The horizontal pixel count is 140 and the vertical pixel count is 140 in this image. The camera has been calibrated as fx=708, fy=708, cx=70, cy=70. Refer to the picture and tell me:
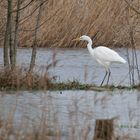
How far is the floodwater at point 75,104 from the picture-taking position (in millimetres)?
6767

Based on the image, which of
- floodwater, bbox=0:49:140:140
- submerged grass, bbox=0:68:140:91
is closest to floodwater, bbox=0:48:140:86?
floodwater, bbox=0:49:140:140

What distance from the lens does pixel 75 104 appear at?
6.16 m

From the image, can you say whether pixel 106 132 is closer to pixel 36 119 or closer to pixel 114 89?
pixel 36 119

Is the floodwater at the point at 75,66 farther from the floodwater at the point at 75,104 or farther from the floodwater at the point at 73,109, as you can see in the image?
the floodwater at the point at 73,109

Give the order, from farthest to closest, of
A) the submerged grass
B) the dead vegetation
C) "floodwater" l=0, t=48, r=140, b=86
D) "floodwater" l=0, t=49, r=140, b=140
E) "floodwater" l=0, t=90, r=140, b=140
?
the dead vegetation, "floodwater" l=0, t=48, r=140, b=86, the submerged grass, "floodwater" l=0, t=90, r=140, b=140, "floodwater" l=0, t=49, r=140, b=140

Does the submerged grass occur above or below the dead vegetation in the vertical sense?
below

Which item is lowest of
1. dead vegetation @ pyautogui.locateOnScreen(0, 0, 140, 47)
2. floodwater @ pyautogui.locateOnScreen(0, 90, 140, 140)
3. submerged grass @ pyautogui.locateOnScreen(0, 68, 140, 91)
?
floodwater @ pyautogui.locateOnScreen(0, 90, 140, 140)

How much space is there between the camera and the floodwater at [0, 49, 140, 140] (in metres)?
6.77

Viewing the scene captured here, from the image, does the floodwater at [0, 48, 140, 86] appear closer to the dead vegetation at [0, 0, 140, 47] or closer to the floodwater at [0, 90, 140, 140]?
the dead vegetation at [0, 0, 140, 47]

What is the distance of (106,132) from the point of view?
5.89 m

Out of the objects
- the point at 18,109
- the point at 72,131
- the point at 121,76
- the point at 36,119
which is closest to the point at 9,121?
the point at 72,131

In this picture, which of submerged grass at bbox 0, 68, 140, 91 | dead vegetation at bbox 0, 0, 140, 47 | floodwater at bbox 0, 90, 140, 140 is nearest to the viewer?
floodwater at bbox 0, 90, 140, 140

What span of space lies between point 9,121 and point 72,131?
0.58 meters

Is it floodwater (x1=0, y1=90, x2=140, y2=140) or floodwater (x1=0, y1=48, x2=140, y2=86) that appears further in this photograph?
floodwater (x1=0, y1=48, x2=140, y2=86)
